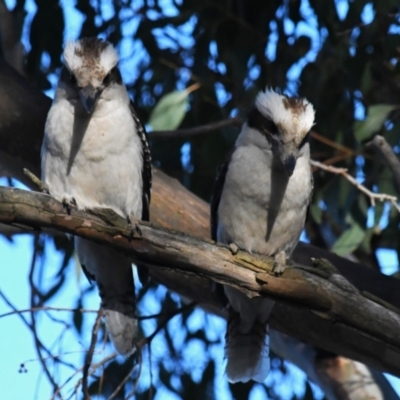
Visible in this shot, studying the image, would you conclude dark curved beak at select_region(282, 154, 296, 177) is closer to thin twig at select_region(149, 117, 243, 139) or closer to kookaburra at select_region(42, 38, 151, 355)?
kookaburra at select_region(42, 38, 151, 355)

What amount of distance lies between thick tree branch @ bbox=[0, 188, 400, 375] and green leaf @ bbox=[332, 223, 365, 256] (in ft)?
4.62

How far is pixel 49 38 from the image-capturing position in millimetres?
4309

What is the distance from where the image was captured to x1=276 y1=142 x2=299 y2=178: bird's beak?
309 cm

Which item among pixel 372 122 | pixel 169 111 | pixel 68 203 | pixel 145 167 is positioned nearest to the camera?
pixel 68 203

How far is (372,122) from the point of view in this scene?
4.08 m

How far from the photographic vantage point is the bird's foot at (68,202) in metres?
2.60

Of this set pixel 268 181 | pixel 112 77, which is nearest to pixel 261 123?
pixel 268 181

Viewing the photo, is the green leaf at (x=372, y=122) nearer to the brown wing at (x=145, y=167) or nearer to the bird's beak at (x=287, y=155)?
the bird's beak at (x=287, y=155)

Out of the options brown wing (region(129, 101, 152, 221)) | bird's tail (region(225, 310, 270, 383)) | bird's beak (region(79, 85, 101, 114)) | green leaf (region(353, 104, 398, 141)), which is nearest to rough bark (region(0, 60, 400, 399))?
bird's tail (region(225, 310, 270, 383))

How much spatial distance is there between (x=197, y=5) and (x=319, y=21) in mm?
576

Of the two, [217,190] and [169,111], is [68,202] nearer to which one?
[217,190]

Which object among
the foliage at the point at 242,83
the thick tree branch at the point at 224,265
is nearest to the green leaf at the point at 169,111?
the foliage at the point at 242,83

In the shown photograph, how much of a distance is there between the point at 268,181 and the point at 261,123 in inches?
9.1

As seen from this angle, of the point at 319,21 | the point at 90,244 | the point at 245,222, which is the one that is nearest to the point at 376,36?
the point at 319,21
